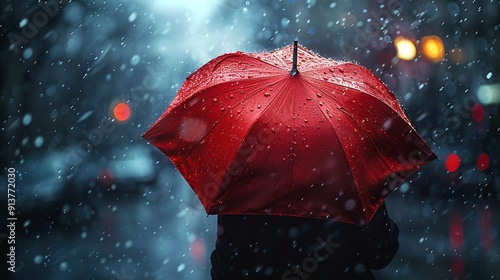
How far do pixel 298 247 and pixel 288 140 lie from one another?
0.43m

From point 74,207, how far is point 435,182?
668 centimetres

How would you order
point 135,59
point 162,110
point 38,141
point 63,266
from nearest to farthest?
1. point 63,266
2. point 38,141
3. point 162,110
4. point 135,59

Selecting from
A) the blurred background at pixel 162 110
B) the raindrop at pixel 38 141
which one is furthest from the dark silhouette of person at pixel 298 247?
the raindrop at pixel 38 141

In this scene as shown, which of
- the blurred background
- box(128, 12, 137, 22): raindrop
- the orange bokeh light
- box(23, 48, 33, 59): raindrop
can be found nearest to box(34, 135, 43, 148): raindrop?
the blurred background

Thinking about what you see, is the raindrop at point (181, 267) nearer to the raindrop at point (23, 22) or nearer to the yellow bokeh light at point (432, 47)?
the raindrop at point (23, 22)

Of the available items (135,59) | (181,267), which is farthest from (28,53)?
(181,267)

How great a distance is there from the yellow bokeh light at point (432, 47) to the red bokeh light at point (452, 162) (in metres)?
4.82

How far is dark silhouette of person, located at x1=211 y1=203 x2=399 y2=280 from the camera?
→ 2.17 metres

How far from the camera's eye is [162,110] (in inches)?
533

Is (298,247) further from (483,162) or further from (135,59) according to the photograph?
(135,59)

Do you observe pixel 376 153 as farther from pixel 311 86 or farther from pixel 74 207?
pixel 74 207

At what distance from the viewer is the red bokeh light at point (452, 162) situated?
11016 millimetres

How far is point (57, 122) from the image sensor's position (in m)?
12.1

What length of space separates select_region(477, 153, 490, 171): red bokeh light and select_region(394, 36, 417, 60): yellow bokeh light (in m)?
4.96
